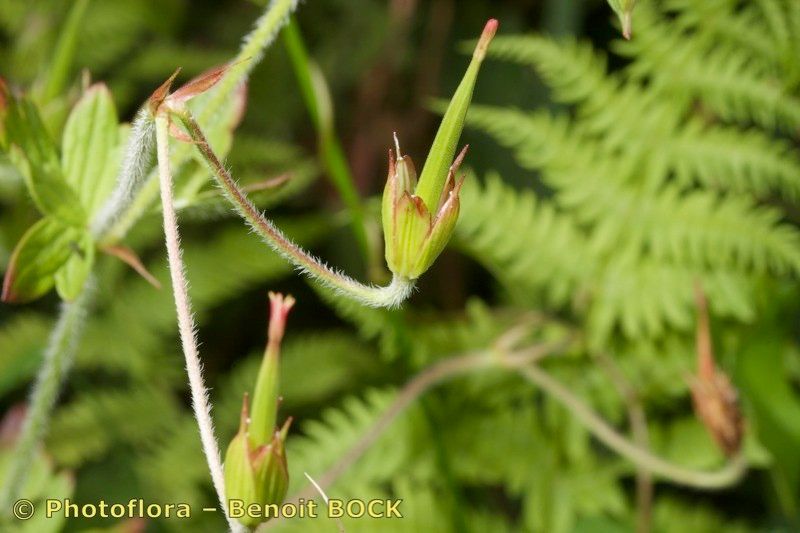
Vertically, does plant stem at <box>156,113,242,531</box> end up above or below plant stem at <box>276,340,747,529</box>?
above

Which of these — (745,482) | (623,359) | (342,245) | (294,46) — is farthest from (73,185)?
(745,482)

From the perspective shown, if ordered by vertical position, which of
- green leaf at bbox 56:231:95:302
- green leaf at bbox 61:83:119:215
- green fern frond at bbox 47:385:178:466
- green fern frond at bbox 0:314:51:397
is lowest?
green fern frond at bbox 47:385:178:466

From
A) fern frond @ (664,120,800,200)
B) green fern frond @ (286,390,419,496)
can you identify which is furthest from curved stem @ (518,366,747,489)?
fern frond @ (664,120,800,200)

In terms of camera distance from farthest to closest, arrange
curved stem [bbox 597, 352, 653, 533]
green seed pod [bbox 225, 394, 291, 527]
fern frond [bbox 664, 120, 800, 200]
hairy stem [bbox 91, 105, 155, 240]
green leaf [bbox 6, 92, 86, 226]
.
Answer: fern frond [bbox 664, 120, 800, 200] < curved stem [bbox 597, 352, 653, 533] < green leaf [bbox 6, 92, 86, 226] < hairy stem [bbox 91, 105, 155, 240] < green seed pod [bbox 225, 394, 291, 527]

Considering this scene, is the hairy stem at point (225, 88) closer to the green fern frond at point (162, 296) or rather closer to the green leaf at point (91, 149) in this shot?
the green leaf at point (91, 149)

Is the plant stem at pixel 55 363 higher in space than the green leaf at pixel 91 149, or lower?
lower

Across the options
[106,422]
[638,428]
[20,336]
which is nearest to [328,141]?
[638,428]

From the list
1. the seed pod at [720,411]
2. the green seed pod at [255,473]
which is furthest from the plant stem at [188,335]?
the seed pod at [720,411]

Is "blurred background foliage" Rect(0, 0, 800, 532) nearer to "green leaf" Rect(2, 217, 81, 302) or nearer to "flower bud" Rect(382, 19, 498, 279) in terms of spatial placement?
"green leaf" Rect(2, 217, 81, 302)
